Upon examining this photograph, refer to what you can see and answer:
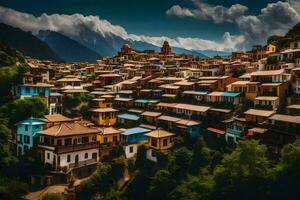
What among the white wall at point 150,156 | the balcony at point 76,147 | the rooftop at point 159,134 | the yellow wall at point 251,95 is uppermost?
the yellow wall at point 251,95

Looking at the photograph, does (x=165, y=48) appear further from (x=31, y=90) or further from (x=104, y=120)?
(x=31, y=90)

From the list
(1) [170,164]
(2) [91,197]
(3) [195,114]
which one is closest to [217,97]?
(3) [195,114]

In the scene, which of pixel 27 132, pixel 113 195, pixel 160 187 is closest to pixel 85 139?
pixel 27 132

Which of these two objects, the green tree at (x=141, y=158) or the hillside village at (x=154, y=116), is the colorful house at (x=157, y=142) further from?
the green tree at (x=141, y=158)

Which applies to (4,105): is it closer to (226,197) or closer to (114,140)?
(114,140)

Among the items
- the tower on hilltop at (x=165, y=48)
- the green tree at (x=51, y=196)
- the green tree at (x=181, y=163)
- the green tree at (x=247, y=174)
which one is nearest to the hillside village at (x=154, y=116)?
the green tree at (x=51, y=196)

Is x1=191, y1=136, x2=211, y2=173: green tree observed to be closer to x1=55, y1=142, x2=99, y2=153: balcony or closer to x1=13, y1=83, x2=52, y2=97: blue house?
x1=55, y1=142, x2=99, y2=153: balcony

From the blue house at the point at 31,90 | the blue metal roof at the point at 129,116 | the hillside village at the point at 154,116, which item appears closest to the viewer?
the hillside village at the point at 154,116

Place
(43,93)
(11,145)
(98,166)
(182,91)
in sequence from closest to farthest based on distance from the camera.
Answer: (98,166), (11,145), (43,93), (182,91)
